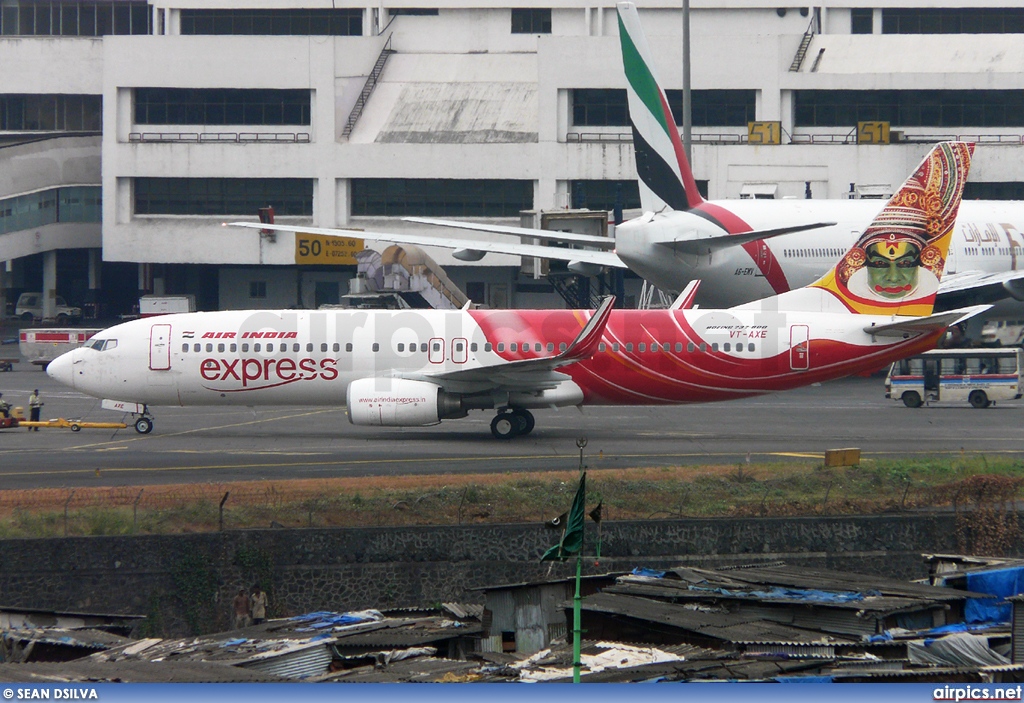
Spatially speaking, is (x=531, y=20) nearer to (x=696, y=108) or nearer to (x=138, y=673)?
(x=696, y=108)

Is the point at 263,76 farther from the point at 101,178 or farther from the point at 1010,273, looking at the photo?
the point at 1010,273

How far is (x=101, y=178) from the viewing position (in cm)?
8812

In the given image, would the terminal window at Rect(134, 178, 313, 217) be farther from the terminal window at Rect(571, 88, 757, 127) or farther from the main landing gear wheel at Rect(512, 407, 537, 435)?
the main landing gear wheel at Rect(512, 407, 537, 435)

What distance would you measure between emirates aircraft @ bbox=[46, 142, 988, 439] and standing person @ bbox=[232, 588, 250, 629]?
36.4ft

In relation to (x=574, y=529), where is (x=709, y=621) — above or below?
below

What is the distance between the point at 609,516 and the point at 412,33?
65.8 meters

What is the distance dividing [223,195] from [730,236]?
139ft

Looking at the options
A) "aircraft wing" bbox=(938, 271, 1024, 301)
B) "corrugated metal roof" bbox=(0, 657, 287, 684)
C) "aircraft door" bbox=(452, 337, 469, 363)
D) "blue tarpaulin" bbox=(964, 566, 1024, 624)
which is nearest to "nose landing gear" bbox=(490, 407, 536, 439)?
"aircraft door" bbox=(452, 337, 469, 363)

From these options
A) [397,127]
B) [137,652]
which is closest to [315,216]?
[397,127]

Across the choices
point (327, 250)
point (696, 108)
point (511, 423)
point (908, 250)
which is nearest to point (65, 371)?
point (511, 423)

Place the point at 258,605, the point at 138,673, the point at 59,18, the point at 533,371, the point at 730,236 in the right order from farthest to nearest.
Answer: the point at 59,18 < the point at 730,236 < the point at 533,371 < the point at 258,605 < the point at 138,673

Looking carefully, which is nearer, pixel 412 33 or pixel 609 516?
pixel 609 516

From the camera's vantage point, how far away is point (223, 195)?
82000 millimetres

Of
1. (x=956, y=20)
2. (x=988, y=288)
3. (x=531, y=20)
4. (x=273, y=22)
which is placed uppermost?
(x=273, y=22)
